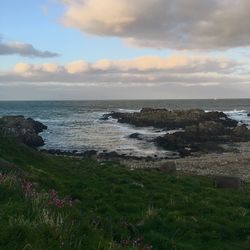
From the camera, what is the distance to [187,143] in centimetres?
5722

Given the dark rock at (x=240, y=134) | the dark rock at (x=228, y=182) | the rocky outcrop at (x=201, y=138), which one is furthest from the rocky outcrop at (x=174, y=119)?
the dark rock at (x=228, y=182)

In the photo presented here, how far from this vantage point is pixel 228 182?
22.9 metres

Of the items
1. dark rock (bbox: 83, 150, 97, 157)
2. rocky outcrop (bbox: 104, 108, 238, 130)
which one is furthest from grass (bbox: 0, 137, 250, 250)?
rocky outcrop (bbox: 104, 108, 238, 130)

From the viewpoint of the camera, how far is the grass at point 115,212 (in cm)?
680

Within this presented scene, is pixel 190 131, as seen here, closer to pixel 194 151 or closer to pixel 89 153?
pixel 194 151

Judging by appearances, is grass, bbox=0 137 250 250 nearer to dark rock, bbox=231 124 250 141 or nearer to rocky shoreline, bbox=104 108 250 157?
rocky shoreline, bbox=104 108 250 157

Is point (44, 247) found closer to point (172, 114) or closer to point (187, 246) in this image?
point (187, 246)

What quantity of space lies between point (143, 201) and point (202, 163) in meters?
22.9

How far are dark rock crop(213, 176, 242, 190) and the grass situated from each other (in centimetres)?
53

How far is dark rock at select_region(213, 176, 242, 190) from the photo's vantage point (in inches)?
882

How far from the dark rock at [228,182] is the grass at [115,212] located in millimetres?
527

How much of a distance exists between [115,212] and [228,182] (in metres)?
10.5

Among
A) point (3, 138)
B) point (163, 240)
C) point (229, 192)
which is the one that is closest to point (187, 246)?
point (163, 240)

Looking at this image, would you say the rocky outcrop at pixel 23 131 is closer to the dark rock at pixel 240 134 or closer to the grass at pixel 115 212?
the dark rock at pixel 240 134
